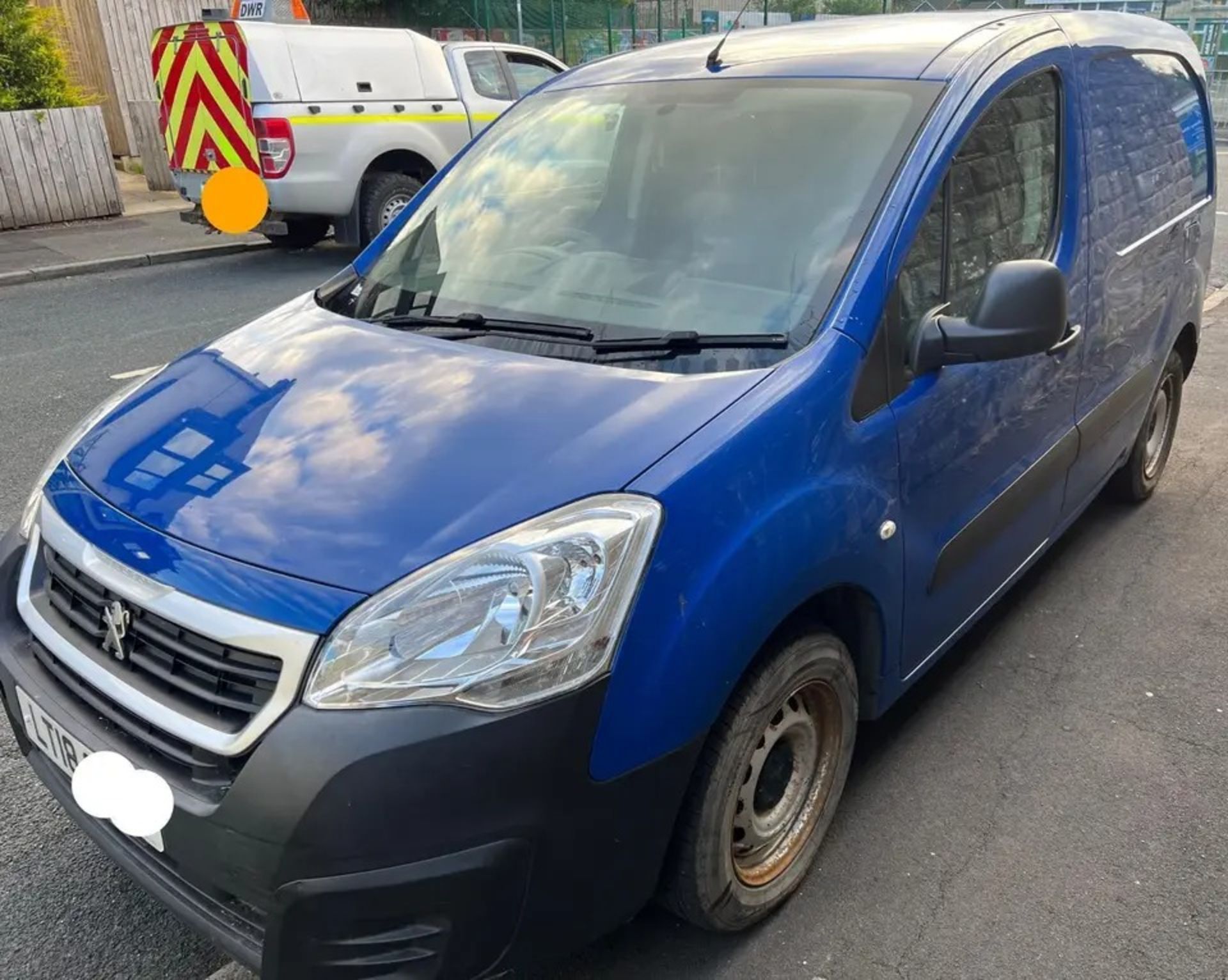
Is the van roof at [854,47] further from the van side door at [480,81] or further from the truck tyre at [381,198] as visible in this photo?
the van side door at [480,81]

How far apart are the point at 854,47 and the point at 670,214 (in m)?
0.69

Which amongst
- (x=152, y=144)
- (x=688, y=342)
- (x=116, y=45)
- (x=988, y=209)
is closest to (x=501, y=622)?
(x=688, y=342)

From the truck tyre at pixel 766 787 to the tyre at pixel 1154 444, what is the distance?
7.82 feet

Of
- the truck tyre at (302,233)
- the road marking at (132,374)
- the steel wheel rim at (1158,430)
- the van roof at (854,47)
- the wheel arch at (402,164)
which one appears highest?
the van roof at (854,47)

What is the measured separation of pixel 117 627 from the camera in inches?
72.1

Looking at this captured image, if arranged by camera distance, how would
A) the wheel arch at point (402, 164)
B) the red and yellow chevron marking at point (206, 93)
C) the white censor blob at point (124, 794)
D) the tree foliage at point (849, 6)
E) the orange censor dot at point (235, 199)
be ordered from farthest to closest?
the tree foliage at point (849, 6) < the wheel arch at point (402, 164) < the red and yellow chevron marking at point (206, 93) < the orange censor dot at point (235, 199) < the white censor blob at point (124, 794)

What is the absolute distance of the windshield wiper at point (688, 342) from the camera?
221 cm

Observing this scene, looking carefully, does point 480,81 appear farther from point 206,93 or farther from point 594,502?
point 594,502

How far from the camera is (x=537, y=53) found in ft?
37.5

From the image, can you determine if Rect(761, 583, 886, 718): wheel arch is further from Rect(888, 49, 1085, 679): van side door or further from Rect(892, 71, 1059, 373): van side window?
Rect(892, 71, 1059, 373): van side window

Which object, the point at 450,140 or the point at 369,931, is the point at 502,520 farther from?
the point at 450,140

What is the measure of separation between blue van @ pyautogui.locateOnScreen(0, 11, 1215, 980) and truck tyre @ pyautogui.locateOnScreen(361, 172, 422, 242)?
7308mm

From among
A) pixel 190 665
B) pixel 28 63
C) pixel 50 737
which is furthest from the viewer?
pixel 28 63

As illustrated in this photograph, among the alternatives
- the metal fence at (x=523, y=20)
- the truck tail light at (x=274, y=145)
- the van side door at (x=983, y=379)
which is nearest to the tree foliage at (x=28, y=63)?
the truck tail light at (x=274, y=145)
